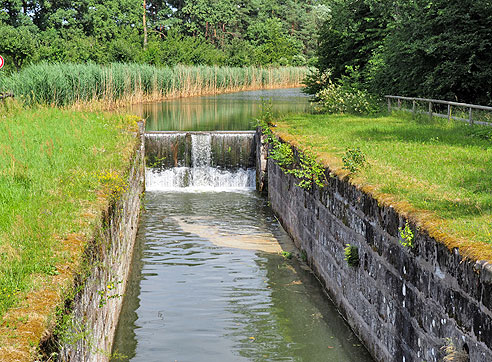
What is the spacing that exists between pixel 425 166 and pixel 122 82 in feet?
86.1

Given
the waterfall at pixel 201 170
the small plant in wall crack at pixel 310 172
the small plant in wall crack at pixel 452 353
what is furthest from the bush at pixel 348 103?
the small plant in wall crack at pixel 452 353

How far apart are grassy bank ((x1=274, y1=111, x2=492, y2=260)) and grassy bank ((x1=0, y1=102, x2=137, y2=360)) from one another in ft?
11.7

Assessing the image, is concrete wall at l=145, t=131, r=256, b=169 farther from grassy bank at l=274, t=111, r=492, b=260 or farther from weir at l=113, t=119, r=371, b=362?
grassy bank at l=274, t=111, r=492, b=260

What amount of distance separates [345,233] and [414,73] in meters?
15.1

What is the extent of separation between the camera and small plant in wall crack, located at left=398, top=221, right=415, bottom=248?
676 cm

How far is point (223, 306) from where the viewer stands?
10.3m

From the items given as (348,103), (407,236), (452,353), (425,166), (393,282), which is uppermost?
(348,103)

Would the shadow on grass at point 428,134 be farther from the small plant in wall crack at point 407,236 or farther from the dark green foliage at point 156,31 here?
the dark green foliage at point 156,31

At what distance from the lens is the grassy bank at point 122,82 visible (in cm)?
2402

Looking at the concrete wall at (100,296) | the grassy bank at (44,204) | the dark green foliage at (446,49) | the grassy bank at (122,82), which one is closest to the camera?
the grassy bank at (44,204)

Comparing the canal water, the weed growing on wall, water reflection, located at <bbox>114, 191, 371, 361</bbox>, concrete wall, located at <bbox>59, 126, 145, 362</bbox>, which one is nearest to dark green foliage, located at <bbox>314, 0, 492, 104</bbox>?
the weed growing on wall

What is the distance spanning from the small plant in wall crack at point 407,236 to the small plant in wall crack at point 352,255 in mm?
1879

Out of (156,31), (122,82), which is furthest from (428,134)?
(156,31)

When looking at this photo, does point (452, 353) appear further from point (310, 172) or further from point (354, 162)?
point (310, 172)
